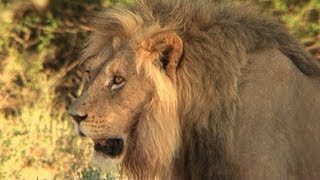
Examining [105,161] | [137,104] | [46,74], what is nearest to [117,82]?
[137,104]

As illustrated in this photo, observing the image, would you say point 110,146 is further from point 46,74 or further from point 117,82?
point 46,74

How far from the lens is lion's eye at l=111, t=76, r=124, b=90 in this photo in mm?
5355

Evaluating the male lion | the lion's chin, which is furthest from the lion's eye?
the lion's chin

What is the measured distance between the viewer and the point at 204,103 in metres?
5.25

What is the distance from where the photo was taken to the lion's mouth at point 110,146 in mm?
5375

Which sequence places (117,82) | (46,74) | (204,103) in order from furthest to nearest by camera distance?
(46,74)
(117,82)
(204,103)

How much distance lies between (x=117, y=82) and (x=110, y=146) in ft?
1.14

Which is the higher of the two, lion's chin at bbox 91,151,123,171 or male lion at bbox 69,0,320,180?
male lion at bbox 69,0,320,180

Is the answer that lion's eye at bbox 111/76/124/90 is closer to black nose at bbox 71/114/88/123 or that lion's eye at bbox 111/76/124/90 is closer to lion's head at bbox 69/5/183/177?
lion's head at bbox 69/5/183/177

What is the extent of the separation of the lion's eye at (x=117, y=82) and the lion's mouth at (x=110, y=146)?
274 millimetres

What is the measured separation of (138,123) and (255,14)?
0.91 metres

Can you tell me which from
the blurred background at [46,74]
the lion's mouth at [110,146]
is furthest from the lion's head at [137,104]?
the blurred background at [46,74]

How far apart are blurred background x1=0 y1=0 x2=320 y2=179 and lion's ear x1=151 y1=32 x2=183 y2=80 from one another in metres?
2.94

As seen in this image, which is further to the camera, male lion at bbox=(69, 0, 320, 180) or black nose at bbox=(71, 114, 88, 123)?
black nose at bbox=(71, 114, 88, 123)
